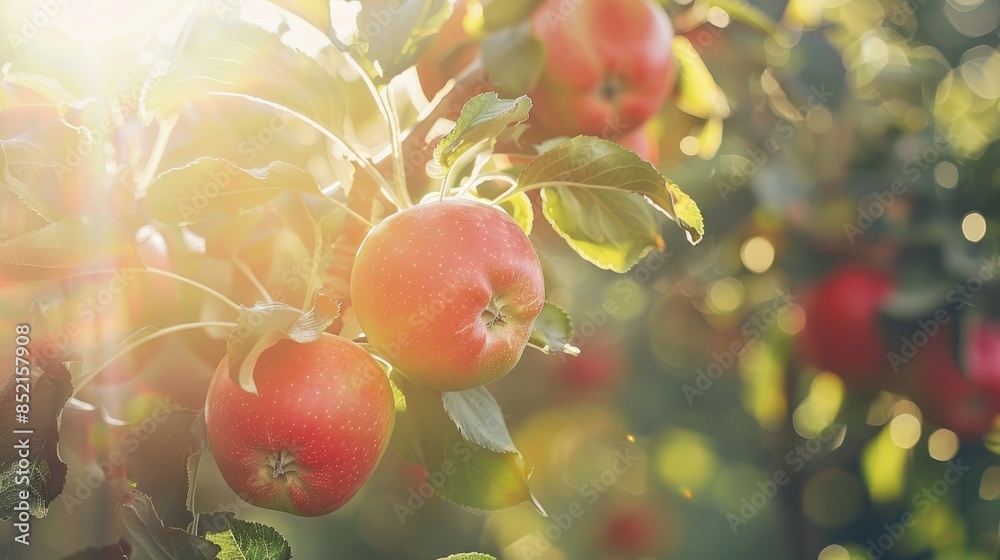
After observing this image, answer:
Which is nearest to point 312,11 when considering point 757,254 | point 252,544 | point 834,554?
point 252,544

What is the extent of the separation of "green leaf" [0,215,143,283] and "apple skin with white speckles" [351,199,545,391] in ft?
0.79

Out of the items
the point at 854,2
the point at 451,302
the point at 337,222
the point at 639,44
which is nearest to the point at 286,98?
the point at 337,222

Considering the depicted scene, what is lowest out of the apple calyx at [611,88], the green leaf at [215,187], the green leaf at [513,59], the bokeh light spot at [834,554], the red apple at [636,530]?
the bokeh light spot at [834,554]

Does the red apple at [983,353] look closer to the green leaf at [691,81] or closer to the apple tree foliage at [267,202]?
the green leaf at [691,81]

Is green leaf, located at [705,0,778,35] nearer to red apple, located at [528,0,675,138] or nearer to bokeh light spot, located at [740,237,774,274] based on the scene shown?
red apple, located at [528,0,675,138]

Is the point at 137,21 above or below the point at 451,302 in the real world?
above

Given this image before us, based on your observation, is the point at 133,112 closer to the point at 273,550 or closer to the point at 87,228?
the point at 87,228

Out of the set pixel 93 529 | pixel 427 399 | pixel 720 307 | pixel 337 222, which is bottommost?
pixel 720 307

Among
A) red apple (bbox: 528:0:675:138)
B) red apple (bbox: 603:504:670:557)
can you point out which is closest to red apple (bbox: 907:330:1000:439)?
red apple (bbox: 603:504:670:557)

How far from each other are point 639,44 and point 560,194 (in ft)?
1.34

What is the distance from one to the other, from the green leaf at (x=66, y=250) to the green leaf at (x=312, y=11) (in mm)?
278

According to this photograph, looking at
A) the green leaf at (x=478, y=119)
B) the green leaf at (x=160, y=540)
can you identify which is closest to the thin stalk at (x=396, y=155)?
the green leaf at (x=478, y=119)

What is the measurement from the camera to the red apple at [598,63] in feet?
3.65

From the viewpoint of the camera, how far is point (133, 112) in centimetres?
104
